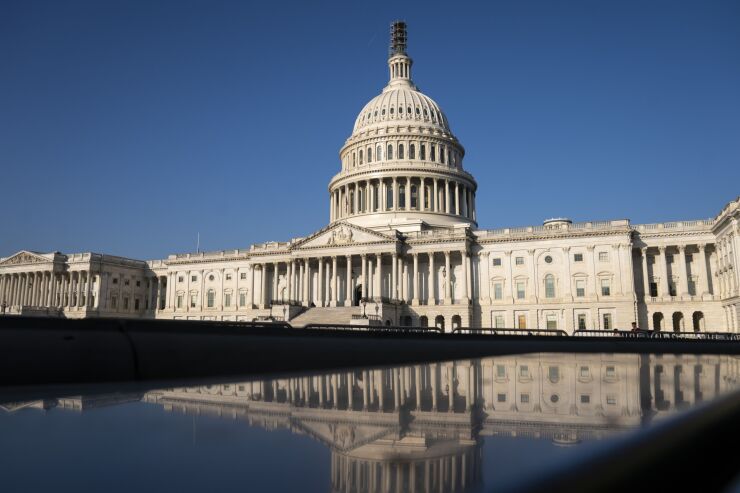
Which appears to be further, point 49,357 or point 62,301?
point 62,301

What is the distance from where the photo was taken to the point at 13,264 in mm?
95750

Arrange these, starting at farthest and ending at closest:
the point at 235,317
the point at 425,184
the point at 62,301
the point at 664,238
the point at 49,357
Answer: the point at 62,301
the point at 425,184
the point at 235,317
the point at 664,238
the point at 49,357

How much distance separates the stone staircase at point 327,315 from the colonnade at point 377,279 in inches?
103

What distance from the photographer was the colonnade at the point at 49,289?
296ft

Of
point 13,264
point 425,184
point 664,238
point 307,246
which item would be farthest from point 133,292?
point 664,238

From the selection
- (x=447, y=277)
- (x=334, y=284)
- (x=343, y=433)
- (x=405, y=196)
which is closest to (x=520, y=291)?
(x=447, y=277)

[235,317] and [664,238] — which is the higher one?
[664,238]

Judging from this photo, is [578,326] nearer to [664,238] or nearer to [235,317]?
[664,238]

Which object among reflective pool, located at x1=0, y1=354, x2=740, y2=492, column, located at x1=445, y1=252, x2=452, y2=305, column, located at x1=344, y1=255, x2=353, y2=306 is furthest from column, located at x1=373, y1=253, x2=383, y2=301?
reflective pool, located at x1=0, y1=354, x2=740, y2=492

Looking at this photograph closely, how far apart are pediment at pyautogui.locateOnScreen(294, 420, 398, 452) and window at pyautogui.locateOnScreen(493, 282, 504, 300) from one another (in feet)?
221

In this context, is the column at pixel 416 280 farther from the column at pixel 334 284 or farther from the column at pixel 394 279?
the column at pixel 334 284

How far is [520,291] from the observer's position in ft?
221

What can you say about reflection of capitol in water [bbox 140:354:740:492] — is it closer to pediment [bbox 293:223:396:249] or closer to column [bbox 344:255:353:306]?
column [bbox 344:255:353:306]

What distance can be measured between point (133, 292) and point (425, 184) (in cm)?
5235
